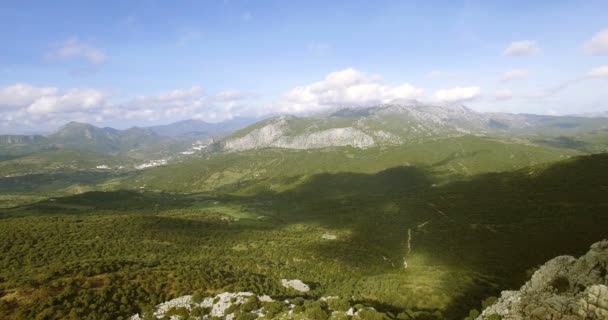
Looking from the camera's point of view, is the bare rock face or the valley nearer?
the bare rock face

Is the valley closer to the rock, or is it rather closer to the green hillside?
the green hillside

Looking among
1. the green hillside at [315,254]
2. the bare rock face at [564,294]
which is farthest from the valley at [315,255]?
the bare rock face at [564,294]

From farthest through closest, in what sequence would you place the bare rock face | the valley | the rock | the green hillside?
the rock
the green hillside
the valley
the bare rock face

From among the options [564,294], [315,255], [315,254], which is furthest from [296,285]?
[564,294]

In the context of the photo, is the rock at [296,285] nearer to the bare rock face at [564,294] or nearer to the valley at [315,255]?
the valley at [315,255]

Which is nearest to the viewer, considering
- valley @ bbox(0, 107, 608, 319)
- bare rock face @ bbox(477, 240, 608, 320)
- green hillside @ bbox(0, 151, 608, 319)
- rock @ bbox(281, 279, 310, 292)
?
bare rock face @ bbox(477, 240, 608, 320)

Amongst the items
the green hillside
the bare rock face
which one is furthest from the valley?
the bare rock face

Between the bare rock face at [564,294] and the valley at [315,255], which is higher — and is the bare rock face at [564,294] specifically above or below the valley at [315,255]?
above

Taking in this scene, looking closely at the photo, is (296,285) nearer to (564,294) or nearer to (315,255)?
(315,255)
